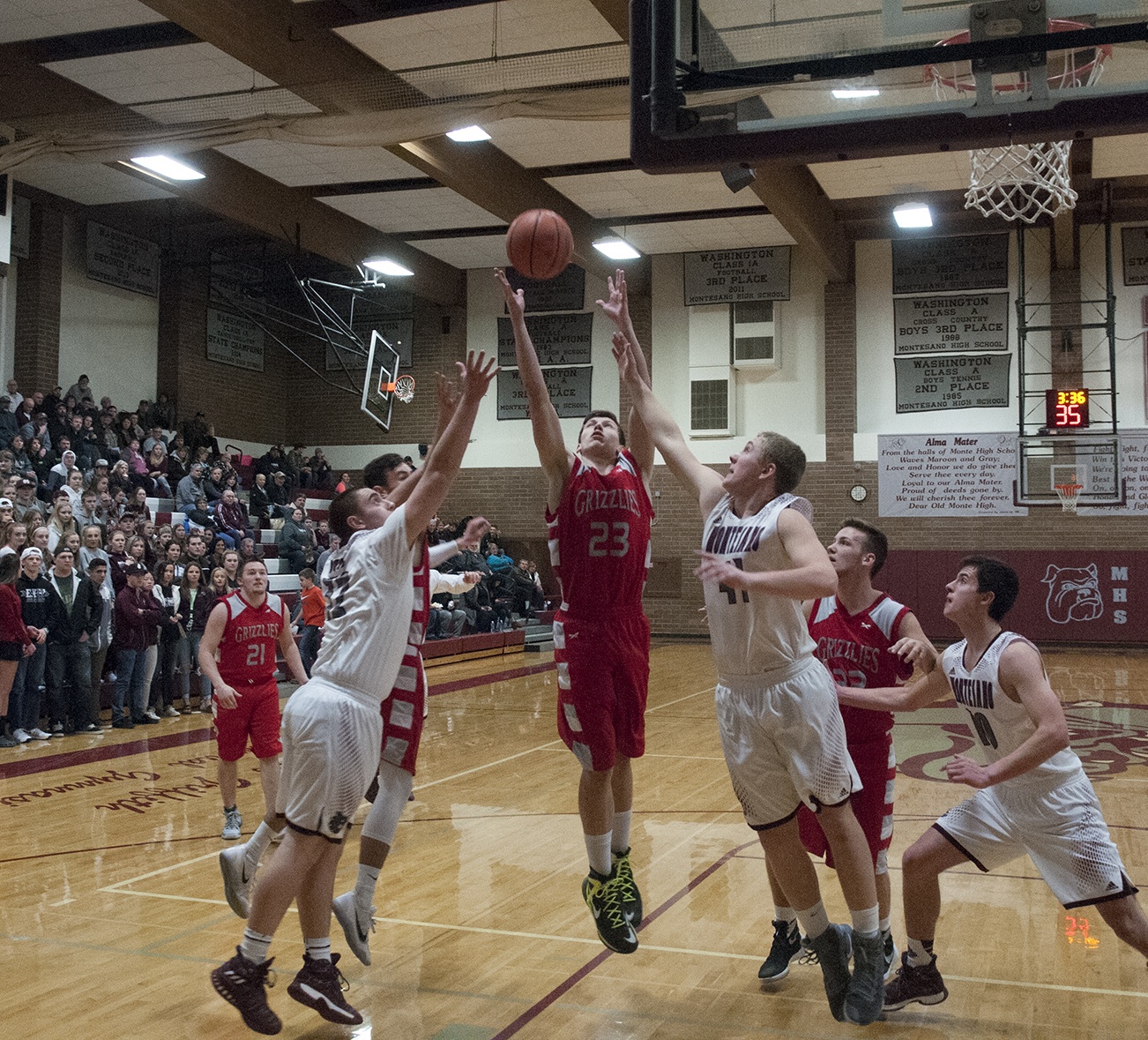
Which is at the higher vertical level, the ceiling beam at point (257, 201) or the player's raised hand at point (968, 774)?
the ceiling beam at point (257, 201)

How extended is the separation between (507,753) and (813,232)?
37.0 feet

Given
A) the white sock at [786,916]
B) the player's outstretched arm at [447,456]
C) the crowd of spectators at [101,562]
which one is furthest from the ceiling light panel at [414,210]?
the white sock at [786,916]

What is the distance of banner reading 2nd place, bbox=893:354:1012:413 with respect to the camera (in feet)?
65.3

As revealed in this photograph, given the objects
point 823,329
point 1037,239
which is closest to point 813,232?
point 823,329

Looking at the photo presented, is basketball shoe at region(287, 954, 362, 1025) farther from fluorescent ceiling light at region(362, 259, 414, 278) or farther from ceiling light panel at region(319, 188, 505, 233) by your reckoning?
fluorescent ceiling light at region(362, 259, 414, 278)

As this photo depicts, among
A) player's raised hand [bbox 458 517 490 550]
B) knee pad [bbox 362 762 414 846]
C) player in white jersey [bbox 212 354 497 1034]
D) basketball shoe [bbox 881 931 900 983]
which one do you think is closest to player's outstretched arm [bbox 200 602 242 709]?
knee pad [bbox 362 762 414 846]

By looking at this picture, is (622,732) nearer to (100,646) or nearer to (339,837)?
(339,837)

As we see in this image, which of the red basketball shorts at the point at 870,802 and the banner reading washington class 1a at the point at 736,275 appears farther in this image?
the banner reading washington class 1a at the point at 736,275

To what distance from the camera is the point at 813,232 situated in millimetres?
18219

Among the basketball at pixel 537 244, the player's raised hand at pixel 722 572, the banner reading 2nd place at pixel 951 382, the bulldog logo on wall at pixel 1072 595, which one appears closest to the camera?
the player's raised hand at pixel 722 572

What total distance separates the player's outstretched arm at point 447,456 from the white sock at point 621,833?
152 centimetres

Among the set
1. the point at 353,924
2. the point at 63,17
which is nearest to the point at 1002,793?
the point at 353,924

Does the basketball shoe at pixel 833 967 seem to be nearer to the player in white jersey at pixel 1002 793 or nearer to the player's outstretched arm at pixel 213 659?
the player in white jersey at pixel 1002 793

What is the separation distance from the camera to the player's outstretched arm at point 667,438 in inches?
169
